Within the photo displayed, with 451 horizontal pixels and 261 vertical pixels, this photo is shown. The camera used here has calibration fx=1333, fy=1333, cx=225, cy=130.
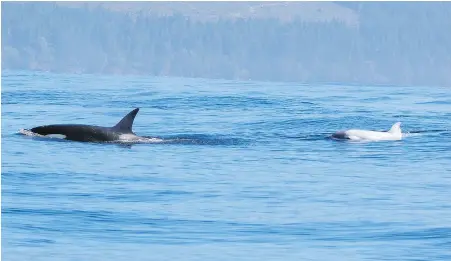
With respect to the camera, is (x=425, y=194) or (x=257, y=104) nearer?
(x=425, y=194)

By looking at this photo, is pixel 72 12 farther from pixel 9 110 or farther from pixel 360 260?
pixel 360 260

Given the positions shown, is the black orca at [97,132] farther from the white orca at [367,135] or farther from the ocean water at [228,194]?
the white orca at [367,135]

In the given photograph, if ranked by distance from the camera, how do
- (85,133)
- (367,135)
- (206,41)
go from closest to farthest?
1. (85,133)
2. (367,135)
3. (206,41)

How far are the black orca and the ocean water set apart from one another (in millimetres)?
614

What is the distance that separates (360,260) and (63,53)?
14178 centimetres

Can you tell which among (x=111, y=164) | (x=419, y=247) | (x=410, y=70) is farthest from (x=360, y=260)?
(x=410, y=70)

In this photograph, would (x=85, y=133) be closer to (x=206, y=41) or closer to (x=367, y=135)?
(x=367, y=135)

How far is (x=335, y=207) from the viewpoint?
2102cm

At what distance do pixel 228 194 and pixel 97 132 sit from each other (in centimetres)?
942

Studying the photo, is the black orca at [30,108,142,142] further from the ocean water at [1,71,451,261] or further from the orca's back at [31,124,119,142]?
the ocean water at [1,71,451,261]

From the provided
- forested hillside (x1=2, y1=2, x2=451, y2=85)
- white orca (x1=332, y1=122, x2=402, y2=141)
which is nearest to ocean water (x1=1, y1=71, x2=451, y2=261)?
white orca (x1=332, y1=122, x2=402, y2=141)

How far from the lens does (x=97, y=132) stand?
31.4 metres

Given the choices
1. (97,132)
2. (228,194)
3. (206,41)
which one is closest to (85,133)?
(97,132)

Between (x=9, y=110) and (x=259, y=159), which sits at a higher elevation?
(x=9, y=110)
